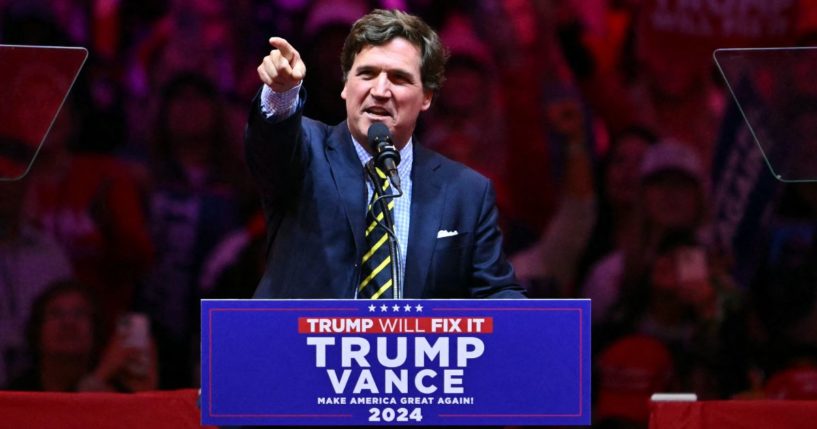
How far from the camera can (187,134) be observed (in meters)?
4.85

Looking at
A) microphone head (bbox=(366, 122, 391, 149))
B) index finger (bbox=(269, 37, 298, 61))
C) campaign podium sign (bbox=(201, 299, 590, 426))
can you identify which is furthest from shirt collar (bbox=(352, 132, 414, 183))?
campaign podium sign (bbox=(201, 299, 590, 426))

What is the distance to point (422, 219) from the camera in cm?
255

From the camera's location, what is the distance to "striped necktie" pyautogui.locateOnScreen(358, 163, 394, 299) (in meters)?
2.42

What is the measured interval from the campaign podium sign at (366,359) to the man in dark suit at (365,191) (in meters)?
0.41

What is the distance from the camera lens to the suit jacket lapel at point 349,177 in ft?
8.13

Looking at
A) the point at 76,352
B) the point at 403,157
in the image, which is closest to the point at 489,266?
the point at 403,157

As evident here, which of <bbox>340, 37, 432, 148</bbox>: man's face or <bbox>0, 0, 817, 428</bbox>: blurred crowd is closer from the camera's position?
<bbox>340, 37, 432, 148</bbox>: man's face

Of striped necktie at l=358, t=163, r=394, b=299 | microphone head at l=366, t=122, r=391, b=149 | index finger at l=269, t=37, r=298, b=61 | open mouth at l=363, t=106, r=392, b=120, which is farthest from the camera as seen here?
open mouth at l=363, t=106, r=392, b=120

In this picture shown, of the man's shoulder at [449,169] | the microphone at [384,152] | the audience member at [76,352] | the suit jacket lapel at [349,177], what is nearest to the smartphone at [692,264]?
the audience member at [76,352]

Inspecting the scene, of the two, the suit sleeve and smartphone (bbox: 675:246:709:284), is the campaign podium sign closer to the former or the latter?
the suit sleeve

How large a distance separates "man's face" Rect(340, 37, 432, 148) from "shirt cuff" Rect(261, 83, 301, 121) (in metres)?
0.20

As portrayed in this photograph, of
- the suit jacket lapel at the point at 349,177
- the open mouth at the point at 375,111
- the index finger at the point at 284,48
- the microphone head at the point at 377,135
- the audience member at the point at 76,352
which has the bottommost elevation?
the audience member at the point at 76,352

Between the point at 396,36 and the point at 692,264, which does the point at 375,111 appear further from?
the point at 692,264

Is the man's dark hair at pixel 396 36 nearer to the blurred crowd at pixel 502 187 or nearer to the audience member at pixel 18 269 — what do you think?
the blurred crowd at pixel 502 187
